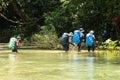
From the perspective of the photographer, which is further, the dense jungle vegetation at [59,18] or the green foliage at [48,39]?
the green foliage at [48,39]

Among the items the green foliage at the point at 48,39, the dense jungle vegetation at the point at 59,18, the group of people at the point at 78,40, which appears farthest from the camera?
the green foliage at the point at 48,39

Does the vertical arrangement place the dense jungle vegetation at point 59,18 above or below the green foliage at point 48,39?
above

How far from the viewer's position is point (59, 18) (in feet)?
111

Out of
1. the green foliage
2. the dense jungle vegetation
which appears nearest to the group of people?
the dense jungle vegetation

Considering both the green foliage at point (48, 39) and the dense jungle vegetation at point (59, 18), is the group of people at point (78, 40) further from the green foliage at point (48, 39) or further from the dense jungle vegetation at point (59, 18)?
the green foliage at point (48, 39)

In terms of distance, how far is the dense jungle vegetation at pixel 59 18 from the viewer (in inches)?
1218

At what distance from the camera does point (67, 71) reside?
15.3 metres

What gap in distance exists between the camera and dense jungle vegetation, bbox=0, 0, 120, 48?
3094 centimetres

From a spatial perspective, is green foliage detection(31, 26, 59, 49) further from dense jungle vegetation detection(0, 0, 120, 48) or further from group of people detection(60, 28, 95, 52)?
group of people detection(60, 28, 95, 52)

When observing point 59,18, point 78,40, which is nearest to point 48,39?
point 59,18

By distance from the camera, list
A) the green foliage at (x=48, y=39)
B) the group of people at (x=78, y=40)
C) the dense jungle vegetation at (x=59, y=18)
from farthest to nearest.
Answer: the green foliage at (x=48, y=39), the dense jungle vegetation at (x=59, y=18), the group of people at (x=78, y=40)

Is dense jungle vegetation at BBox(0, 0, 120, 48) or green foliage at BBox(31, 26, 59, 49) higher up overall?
dense jungle vegetation at BBox(0, 0, 120, 48)

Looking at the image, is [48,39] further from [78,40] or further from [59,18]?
[78,40]

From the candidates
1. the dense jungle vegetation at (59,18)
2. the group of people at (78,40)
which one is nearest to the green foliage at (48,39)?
the dense jungle vegetation at (59,18)
